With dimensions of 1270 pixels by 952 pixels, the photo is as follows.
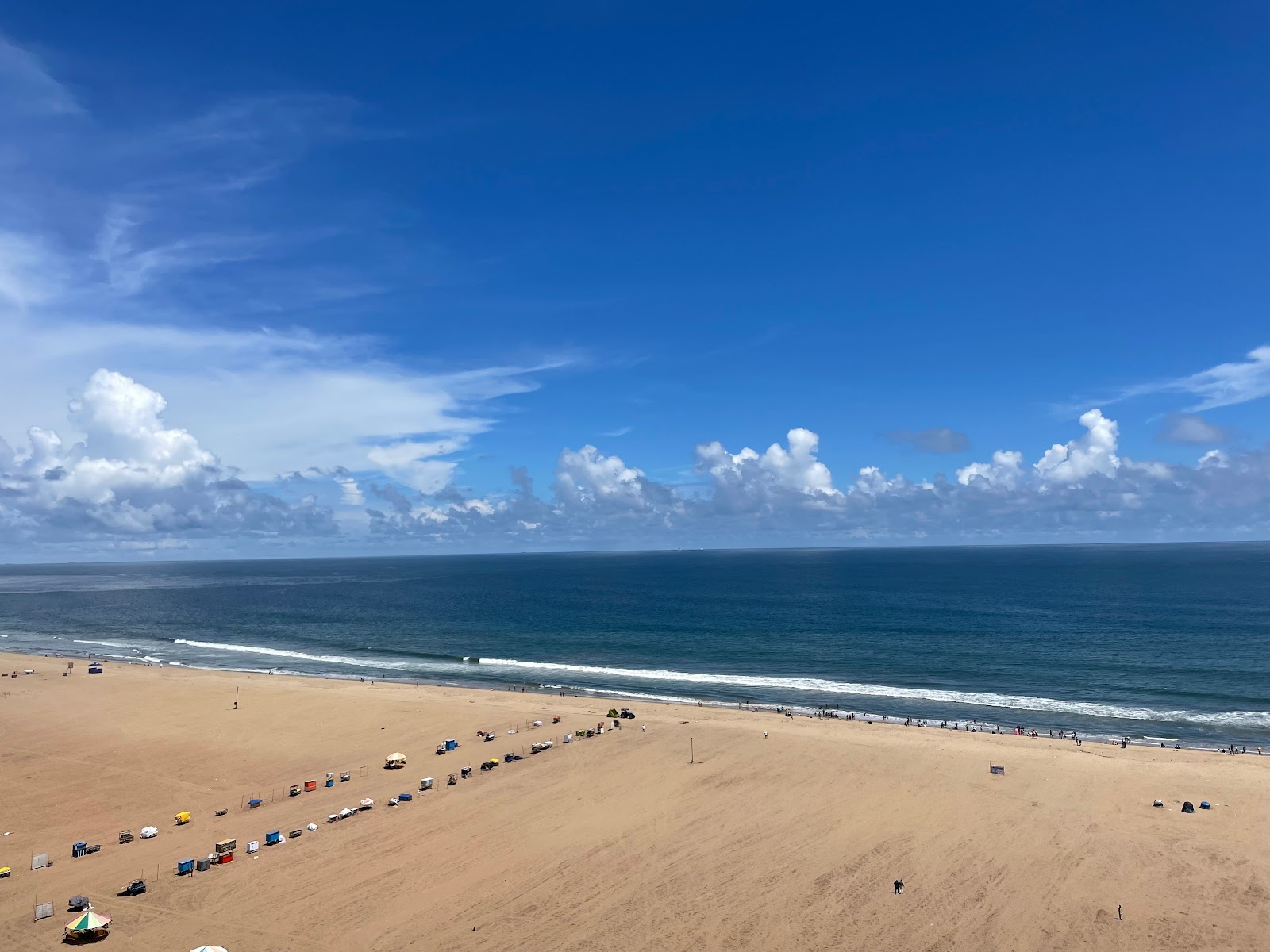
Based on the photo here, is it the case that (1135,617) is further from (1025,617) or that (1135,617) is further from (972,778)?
(972,778)

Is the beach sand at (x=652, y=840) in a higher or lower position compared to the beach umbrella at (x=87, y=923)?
lower

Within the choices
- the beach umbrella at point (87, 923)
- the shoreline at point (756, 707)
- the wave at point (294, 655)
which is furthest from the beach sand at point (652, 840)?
the wave at point (294, 655)

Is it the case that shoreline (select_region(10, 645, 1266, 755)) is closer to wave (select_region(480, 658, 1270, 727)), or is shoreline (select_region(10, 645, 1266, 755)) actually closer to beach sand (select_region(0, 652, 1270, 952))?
beach sand (select_region(0, 652, 1270, 952))

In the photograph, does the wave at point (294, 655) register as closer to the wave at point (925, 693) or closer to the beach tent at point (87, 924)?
the wave at point (925, 693)

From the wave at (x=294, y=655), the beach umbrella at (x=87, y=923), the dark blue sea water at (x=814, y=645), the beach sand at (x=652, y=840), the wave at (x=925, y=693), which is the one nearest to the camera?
the beach umbrella at (x=87, y=923)

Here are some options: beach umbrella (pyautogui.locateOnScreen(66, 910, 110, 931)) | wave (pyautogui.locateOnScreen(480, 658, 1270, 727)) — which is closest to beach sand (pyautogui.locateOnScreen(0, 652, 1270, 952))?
beach umbrella (pyautogui.locateOnScreen(66, 910, 110, 931))

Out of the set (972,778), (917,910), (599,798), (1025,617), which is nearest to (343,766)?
(599,798)
